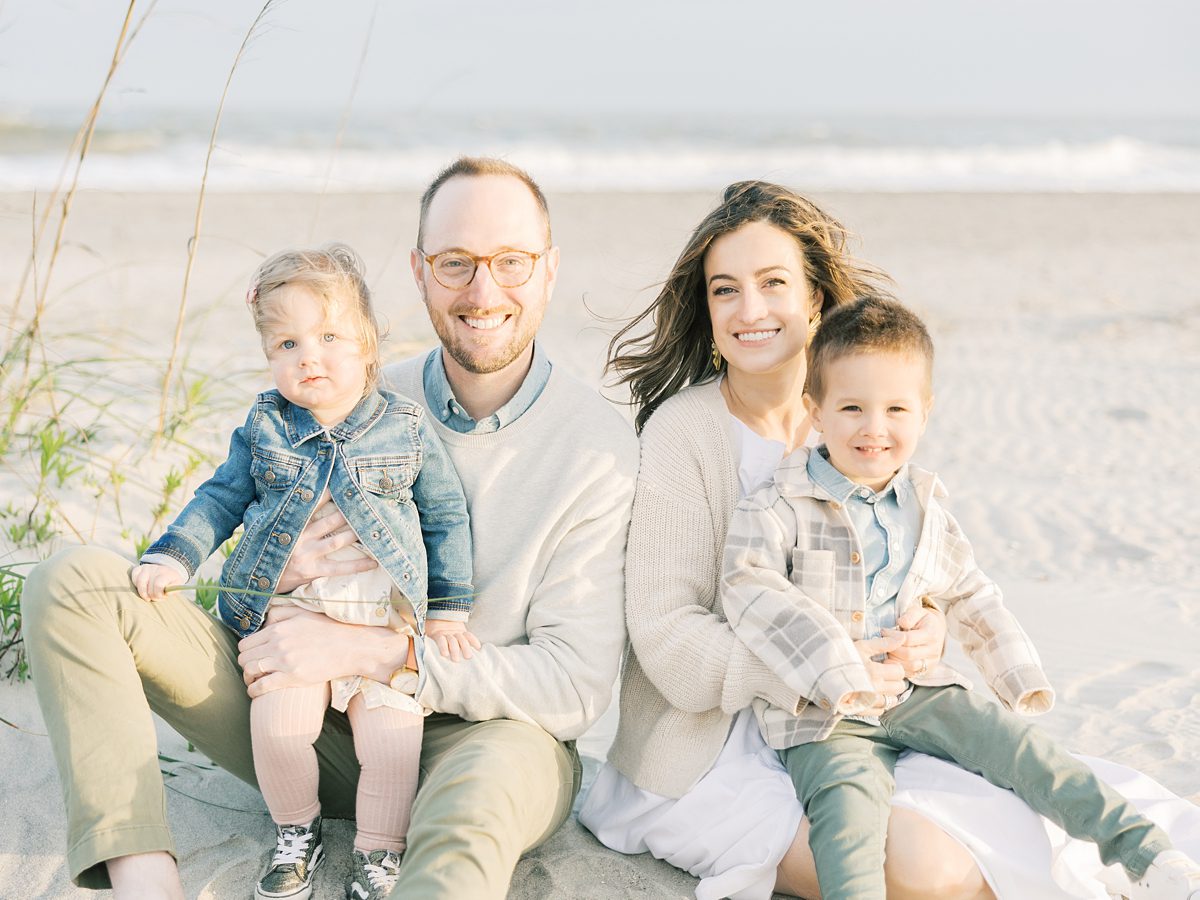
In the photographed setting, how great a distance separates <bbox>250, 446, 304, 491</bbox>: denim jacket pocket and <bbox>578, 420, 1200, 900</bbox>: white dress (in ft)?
3.77

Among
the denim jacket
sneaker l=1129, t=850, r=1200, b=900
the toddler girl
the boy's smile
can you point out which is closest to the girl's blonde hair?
the toddler girl

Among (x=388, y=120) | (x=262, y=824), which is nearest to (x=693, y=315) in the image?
(x=262, y=824)

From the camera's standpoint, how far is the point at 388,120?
31875mm

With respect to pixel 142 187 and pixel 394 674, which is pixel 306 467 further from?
pixel 142 187

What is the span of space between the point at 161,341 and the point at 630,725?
6.33 meters

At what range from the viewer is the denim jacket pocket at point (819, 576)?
2799 mm

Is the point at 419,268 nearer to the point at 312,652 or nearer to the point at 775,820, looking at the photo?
the point at 312,652

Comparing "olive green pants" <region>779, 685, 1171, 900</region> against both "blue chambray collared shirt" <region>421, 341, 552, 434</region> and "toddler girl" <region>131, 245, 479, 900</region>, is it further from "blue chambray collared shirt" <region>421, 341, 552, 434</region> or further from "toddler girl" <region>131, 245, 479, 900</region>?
"blue chambray collared shirt" <region>421, 341, 552, 434</region>

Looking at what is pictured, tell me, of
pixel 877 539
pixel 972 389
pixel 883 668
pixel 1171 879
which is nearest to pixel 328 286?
pixel 877 539

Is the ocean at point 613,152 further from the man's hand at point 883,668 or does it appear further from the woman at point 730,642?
the man's hand at point 883,668

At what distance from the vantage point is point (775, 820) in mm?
2797

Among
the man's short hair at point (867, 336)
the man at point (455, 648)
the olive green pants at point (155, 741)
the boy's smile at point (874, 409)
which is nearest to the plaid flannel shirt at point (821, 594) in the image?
the boy's smile at point (874, 409)

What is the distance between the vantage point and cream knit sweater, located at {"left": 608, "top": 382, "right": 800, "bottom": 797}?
2852mm

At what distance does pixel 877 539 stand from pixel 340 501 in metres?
1.28
